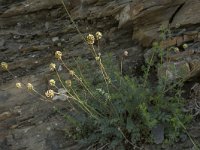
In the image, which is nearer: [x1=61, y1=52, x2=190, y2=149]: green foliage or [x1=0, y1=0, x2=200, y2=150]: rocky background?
[x1=61, y1=52, x2=190, y2=149]: green foliage

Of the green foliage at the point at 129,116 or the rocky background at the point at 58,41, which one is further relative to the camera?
the rocky background at the point at 58,41

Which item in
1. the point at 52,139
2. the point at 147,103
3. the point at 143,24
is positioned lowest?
the point at 52,139

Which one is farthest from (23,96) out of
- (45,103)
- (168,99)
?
(168,99)

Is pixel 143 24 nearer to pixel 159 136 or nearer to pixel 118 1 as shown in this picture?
pixel 118 1

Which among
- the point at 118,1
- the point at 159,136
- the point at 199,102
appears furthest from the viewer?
the point at 118,1

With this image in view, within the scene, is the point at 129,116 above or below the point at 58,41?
below

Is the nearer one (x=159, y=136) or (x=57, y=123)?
(x=159, y=136)

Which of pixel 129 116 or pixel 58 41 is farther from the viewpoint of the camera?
pixel 58 41

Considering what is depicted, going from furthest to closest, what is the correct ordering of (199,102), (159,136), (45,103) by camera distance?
(45,103) → (199,102) → (159,136)
